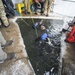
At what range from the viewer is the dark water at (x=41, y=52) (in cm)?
330

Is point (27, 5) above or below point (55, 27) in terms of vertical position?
above

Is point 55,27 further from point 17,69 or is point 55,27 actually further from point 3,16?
point 17,69

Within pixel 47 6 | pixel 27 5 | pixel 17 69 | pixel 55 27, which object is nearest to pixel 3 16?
pixel 27 5

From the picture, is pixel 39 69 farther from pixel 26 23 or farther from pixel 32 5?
pixel 32 5

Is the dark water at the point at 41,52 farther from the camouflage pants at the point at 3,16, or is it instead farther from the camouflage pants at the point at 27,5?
the camouflage pants at the point at 27,5

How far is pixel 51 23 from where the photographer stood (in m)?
5.40

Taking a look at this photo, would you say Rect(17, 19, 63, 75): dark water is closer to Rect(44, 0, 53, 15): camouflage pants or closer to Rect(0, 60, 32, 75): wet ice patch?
Rect(0, 60, 32, 75): wet ice patch

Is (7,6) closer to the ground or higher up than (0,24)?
higher up

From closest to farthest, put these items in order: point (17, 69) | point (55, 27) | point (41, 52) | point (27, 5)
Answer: point (17, 69)
point (41, 52)
point (55, 27)
point (27, 5)

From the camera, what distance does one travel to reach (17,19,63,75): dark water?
3303 millimetres

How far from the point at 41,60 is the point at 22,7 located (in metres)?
3.35

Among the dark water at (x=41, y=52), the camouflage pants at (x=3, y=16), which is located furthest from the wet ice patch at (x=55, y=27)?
the camouflage pants at (x=3, y=16)

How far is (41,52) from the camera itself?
379 cm

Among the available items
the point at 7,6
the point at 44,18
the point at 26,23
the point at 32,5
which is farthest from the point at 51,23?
the point at 7,6
